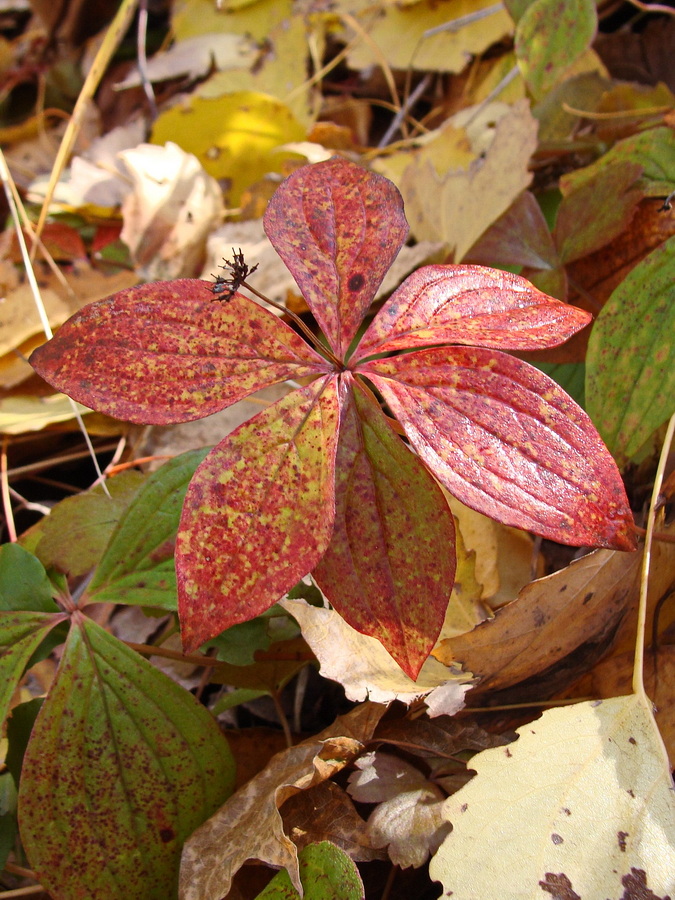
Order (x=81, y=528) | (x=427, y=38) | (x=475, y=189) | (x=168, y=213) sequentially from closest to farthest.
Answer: (x=81, y=528), (x=475, y=189), (x=168, y=213), (x=427, y=38)

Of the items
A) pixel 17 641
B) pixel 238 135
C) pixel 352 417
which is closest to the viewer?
pixel 352 417

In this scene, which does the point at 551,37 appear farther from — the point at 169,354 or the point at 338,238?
the point at 169,354

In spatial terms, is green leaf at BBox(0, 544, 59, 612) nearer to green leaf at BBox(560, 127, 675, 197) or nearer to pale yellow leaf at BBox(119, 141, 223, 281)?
pale yellow leaf at BBox(119, 141, 223, 281)

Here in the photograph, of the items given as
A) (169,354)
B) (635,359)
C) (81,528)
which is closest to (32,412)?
(81,528)

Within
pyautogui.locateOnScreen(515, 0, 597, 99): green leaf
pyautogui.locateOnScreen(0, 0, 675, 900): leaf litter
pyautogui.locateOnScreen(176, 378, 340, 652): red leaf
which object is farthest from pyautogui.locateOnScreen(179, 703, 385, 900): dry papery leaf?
pyautogui.locateOnScreen(515, 0, 597, 99): green leaf

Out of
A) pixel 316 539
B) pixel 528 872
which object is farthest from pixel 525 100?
pixel 528 872

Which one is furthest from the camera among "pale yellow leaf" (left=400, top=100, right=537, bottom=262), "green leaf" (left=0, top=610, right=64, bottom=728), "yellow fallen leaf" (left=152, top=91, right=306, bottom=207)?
"yellow fallen leaf" (left=152, top=91, right=306, bottom=207)

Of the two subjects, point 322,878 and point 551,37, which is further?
point 551,37
